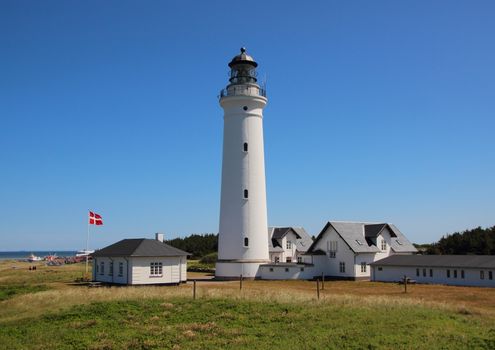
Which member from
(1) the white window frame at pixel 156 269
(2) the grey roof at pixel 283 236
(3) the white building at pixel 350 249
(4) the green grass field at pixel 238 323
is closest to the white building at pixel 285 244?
(2) the grey roof at pixel 283 236

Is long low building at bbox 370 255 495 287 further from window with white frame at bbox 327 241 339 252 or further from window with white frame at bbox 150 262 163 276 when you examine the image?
window with white frame at bbox 150 262 163 276

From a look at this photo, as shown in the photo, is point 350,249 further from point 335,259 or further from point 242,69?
point 242,69

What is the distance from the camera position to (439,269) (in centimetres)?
3947

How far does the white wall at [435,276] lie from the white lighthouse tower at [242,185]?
977 cm

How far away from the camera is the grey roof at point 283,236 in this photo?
56.1m

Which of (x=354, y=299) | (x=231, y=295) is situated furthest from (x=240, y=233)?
(x=354, y=299)

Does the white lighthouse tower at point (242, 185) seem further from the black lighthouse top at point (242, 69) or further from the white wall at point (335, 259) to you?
the white wall at point (335, 259)

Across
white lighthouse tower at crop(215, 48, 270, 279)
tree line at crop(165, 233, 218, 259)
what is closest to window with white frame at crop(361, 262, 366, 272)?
white lighthouse tower at crop(215, 48, 270, 279)

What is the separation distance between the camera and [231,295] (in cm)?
2597

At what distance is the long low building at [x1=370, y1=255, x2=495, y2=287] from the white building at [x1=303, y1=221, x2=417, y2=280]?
115cm

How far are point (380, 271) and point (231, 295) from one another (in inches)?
831

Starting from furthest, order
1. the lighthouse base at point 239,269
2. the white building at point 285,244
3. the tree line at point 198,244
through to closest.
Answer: the tree line at point 198,244
the white building at point 285,244
the lighthouse base at point 239,269

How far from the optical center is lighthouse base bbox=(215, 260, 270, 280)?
1630 inches

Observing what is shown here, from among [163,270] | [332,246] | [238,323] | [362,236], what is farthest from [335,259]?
[238,323]
